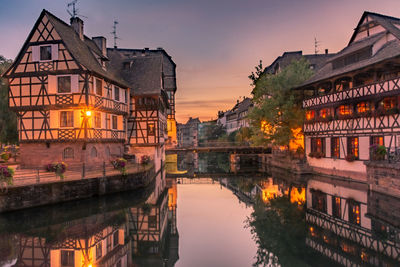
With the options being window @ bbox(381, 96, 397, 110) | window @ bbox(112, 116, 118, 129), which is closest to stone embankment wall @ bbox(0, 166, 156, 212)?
window @ bbox(112, 116, 118, 129)

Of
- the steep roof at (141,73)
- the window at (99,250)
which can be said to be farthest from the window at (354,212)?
the steep roof at (141,73)

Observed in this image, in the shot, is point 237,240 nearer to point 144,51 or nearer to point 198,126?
point 144,51

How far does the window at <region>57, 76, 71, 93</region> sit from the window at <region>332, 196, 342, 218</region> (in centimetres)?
2007

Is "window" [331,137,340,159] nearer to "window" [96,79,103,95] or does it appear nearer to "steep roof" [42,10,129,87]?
"steep roof" [42,10,129,87]

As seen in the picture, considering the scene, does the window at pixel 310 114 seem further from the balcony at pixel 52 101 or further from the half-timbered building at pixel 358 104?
the balcony at pixel 52 101

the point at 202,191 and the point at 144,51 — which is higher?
the point at 144,51

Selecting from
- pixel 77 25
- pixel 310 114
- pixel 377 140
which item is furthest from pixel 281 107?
pixel 77 25

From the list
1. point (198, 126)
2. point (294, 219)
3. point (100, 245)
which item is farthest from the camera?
point (198, 126)

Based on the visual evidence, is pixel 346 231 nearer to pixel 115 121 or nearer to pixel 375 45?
pixel 375 45

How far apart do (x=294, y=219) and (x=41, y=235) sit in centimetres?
1221

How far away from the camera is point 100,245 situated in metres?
12.9

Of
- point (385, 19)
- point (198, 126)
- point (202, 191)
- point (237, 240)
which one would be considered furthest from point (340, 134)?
point (198, 126)

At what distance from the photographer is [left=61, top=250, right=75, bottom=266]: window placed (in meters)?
11.1

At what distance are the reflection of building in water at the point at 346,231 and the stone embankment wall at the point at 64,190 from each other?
12589 millimetres
